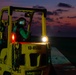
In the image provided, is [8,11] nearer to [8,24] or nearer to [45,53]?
[8,24]

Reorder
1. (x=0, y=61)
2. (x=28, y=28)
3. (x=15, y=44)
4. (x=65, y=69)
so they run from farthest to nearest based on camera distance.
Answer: (x=65, y=69)
(x=28, y=28)
(x=0, y=61)
(x=15, y=44)

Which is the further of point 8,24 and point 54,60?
point 54,60

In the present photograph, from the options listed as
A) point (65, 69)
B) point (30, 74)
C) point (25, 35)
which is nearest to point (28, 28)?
point (25, 35)

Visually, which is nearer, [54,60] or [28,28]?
[28,28]

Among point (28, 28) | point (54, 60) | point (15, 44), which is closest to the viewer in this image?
point (15, 44)

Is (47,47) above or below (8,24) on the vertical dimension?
below

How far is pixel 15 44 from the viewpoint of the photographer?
10016mm

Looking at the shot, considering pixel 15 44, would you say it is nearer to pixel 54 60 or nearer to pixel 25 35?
pixel 25 35

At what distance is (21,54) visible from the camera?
10180mm

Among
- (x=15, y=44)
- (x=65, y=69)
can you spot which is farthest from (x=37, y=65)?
(x=65, y=69)

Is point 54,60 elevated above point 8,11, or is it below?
below

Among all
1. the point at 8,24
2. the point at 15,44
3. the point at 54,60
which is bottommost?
the point at 54,60

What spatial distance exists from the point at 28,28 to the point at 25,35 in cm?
189

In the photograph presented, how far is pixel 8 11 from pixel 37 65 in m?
2.05
